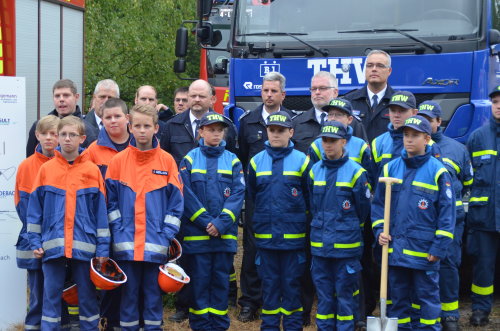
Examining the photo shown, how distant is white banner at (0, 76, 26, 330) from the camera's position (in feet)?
22.8

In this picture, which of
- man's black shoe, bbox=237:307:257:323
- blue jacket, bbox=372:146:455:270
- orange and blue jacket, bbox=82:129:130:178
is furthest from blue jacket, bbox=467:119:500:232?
orange and blue jacket, bbox=82:129:130:178

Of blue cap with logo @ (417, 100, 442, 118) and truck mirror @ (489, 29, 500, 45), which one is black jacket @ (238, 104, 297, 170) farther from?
truck mirror @ (489, 29, 500, 45)

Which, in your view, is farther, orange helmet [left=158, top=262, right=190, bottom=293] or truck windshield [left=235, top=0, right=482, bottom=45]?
truck windshield [left=235, top=0, right=482, bottom=45]

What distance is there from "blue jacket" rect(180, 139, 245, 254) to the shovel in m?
1.19

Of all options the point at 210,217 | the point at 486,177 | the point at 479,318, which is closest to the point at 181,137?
the point at 210,217

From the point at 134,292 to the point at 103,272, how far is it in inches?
11.0

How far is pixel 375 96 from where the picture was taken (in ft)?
24.8

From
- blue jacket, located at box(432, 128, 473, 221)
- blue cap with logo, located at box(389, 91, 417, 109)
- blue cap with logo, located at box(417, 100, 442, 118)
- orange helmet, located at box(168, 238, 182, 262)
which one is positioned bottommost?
orange helmet, located at box(168, 238, 182, 262)

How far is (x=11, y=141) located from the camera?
6973 mm

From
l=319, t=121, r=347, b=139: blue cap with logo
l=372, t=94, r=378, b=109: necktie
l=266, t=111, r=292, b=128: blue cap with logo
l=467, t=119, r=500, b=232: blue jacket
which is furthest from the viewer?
l=372, t=94, r=378, b=109: necktie

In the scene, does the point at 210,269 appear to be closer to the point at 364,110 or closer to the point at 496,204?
the point at 364,110

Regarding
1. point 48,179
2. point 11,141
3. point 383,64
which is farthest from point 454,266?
point 11,141

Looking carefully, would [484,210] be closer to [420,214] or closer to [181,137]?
[420,214]

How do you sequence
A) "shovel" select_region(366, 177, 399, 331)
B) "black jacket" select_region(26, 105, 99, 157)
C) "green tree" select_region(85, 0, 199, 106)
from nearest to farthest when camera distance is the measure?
"shovel" select_region(366, 177, 399, 331), "black jacket" select_region(26, 105, 99, 157), "green tree" select_region(85, 0, 199, 106)
